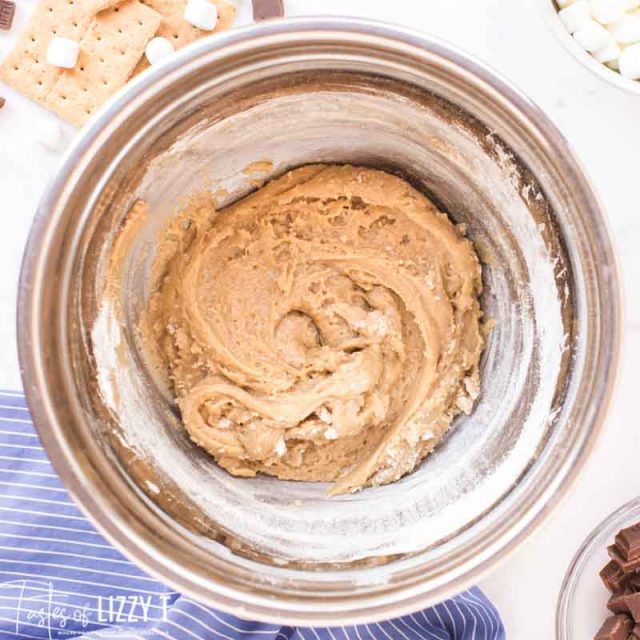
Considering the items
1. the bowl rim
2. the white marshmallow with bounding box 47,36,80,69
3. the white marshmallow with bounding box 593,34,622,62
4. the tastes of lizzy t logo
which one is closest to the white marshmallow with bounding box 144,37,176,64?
the white marshmallow with bounding box 47,36,80,69

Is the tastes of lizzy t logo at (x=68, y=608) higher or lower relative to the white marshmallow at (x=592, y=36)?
lower

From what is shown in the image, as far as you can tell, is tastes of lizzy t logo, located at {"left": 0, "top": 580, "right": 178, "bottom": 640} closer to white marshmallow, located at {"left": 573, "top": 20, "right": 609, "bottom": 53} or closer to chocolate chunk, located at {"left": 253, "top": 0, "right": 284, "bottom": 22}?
chocolate chunk, located at {"left": 253, "top": 0, "right": 284, "bottom": 22}

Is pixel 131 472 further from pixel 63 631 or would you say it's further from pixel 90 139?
pixel 63 631

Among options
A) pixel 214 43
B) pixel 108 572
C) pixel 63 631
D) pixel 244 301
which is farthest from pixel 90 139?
pixel 63 631

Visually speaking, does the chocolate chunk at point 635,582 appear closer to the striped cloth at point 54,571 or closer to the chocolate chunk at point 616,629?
the chocolate chunk at point 616,629

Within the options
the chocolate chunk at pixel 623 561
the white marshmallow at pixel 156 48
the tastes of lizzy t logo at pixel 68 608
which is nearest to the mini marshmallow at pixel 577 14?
the white marshmallow at pixel 156 48
